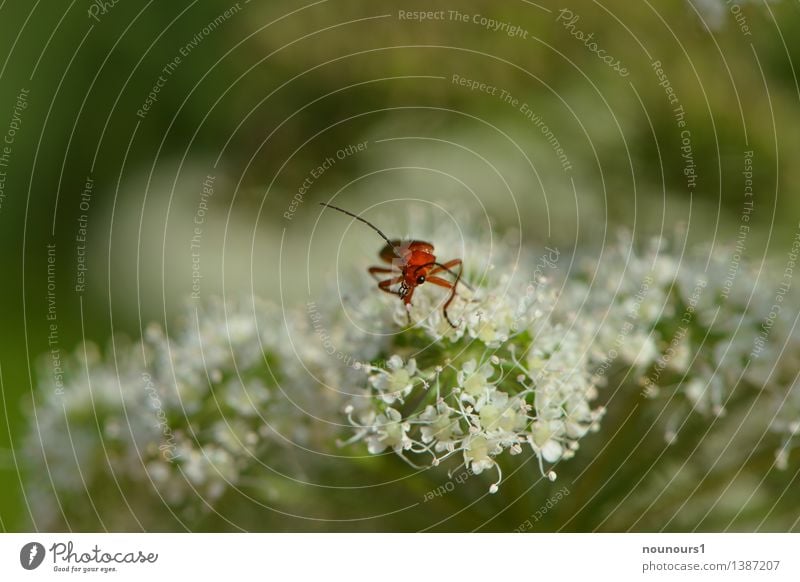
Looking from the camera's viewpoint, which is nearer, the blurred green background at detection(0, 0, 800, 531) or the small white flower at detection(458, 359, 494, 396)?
the small white flower at detection(458, 359, 494, 396)

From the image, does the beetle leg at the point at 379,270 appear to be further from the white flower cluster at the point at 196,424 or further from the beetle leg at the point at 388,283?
the white flower cluster at the point at 196,424

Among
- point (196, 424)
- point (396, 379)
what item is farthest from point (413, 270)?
point (196, 424)

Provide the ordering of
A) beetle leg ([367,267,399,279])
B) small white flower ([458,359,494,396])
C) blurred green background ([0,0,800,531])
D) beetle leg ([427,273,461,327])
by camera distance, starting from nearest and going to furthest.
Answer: small white flower ([458,359,494,396]), beetle leg ([427,273,461,327]), beetle leg ([367,267,399,279]), blurred green background ([0,0,800,531])

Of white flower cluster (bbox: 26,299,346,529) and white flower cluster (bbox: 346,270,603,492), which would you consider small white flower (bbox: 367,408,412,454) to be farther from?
white flower cluster (bbox: 26,299,346,529)

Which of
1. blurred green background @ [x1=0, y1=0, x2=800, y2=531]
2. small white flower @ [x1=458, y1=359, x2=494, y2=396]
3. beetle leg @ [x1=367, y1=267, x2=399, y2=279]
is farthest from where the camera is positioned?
blurred green background @ [x1=0, y1=0, x2=800, y2=531]

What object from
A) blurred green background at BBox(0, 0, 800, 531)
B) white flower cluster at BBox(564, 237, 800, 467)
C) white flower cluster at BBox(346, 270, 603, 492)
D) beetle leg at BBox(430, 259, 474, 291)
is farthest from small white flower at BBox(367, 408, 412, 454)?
blurred green background at BBox(0, 0, 800, 531)

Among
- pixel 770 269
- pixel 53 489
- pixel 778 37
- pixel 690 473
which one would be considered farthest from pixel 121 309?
pixel 778 37
